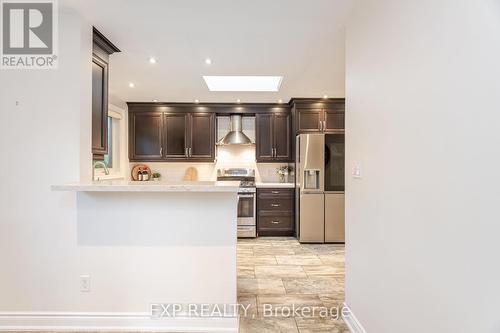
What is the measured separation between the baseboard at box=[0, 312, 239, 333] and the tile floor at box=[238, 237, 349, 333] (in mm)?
261

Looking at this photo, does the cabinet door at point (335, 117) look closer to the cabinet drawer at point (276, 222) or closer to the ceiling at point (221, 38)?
the ceiling at point (221, 38)

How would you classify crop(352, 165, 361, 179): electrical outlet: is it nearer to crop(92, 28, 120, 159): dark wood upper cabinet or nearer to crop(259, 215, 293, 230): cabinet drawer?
crop(92, 28, 120, 159): dark wood upper cabinet

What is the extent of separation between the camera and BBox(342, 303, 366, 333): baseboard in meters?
2.20

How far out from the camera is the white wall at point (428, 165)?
1019 millimetres

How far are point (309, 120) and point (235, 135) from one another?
1.42 m

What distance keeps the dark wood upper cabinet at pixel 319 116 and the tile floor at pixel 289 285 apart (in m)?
2.08

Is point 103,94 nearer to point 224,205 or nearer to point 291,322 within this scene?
point 224,205

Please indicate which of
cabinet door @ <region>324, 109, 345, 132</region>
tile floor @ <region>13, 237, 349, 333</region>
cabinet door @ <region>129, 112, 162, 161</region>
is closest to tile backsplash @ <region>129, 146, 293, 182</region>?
cabinet door @ <region>129, 112, 162, 161</region>

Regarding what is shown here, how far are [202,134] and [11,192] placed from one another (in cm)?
359

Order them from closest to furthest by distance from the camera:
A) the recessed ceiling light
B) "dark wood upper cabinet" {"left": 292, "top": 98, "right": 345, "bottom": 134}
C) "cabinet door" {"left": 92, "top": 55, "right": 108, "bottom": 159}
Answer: "cabinet door" {"left": 92, "top": 55, "right": 108, "bottom": 159} → the recessed ceiling light → "dark wood upper cabinet" {"left": 292, "top": 98, "right": 345, "bottom": 134}

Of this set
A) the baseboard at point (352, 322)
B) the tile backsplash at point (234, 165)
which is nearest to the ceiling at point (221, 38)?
the tile backsplash at point (234, 165)

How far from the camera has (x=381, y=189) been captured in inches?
73.6

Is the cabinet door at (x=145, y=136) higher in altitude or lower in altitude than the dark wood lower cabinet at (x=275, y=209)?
higher

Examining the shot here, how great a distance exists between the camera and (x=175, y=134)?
5.67 meters
